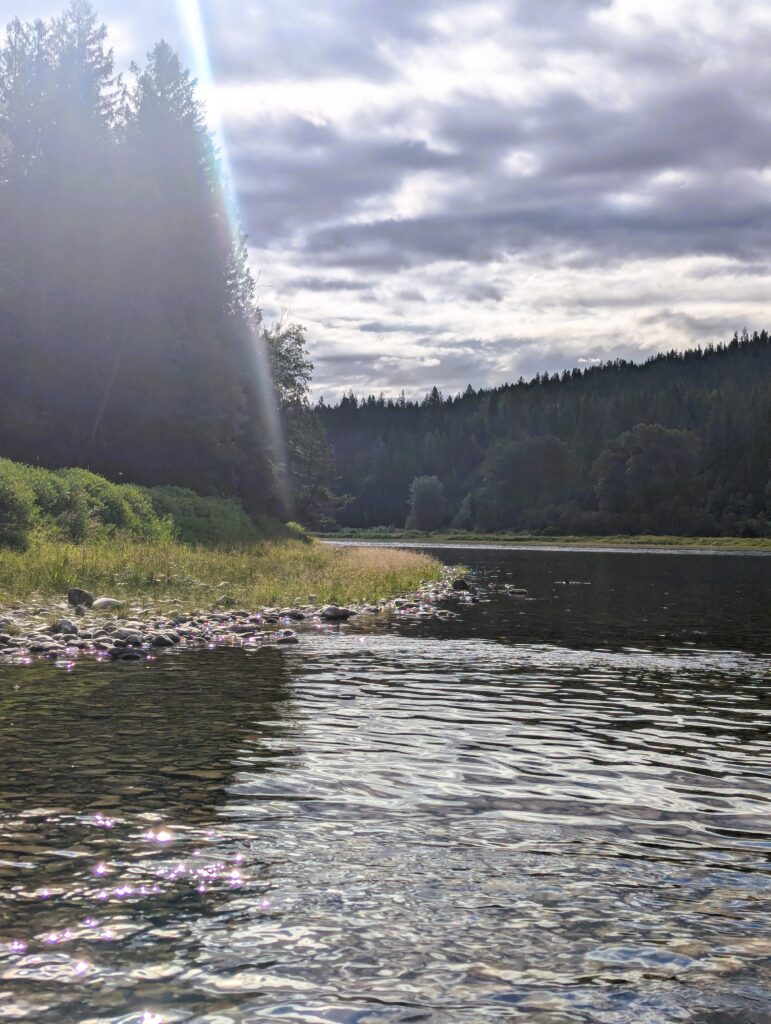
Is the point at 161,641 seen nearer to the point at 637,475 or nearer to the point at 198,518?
the point at 198,518

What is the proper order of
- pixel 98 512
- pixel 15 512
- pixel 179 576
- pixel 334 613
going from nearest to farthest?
pixel 334 613 < pixel 179 576 < pixel 15 512 < pixel 98 512

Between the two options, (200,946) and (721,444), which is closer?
(200,946)

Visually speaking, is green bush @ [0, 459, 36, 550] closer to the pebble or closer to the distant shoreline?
the pebble

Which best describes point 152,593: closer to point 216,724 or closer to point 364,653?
point 364,653

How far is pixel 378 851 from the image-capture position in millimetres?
6656

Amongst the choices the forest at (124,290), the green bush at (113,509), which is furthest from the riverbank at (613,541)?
the green bush at (113,509)

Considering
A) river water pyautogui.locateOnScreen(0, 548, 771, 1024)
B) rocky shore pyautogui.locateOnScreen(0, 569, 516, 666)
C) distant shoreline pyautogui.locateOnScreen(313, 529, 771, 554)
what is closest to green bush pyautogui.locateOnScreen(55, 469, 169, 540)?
rocky shore pyautogui.locateOnScreen(0, 569, 516, 666)

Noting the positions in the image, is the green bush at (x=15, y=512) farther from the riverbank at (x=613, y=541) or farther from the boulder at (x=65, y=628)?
the riverbank at (x=613, y=541)

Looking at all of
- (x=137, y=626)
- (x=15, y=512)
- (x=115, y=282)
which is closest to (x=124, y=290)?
(x=115, y=282)

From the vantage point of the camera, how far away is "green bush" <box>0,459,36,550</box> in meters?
26.2

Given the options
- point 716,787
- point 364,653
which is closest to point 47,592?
point 364,653

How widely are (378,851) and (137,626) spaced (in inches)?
511

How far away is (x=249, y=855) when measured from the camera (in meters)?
6.54

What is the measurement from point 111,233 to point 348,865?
50548 mm
